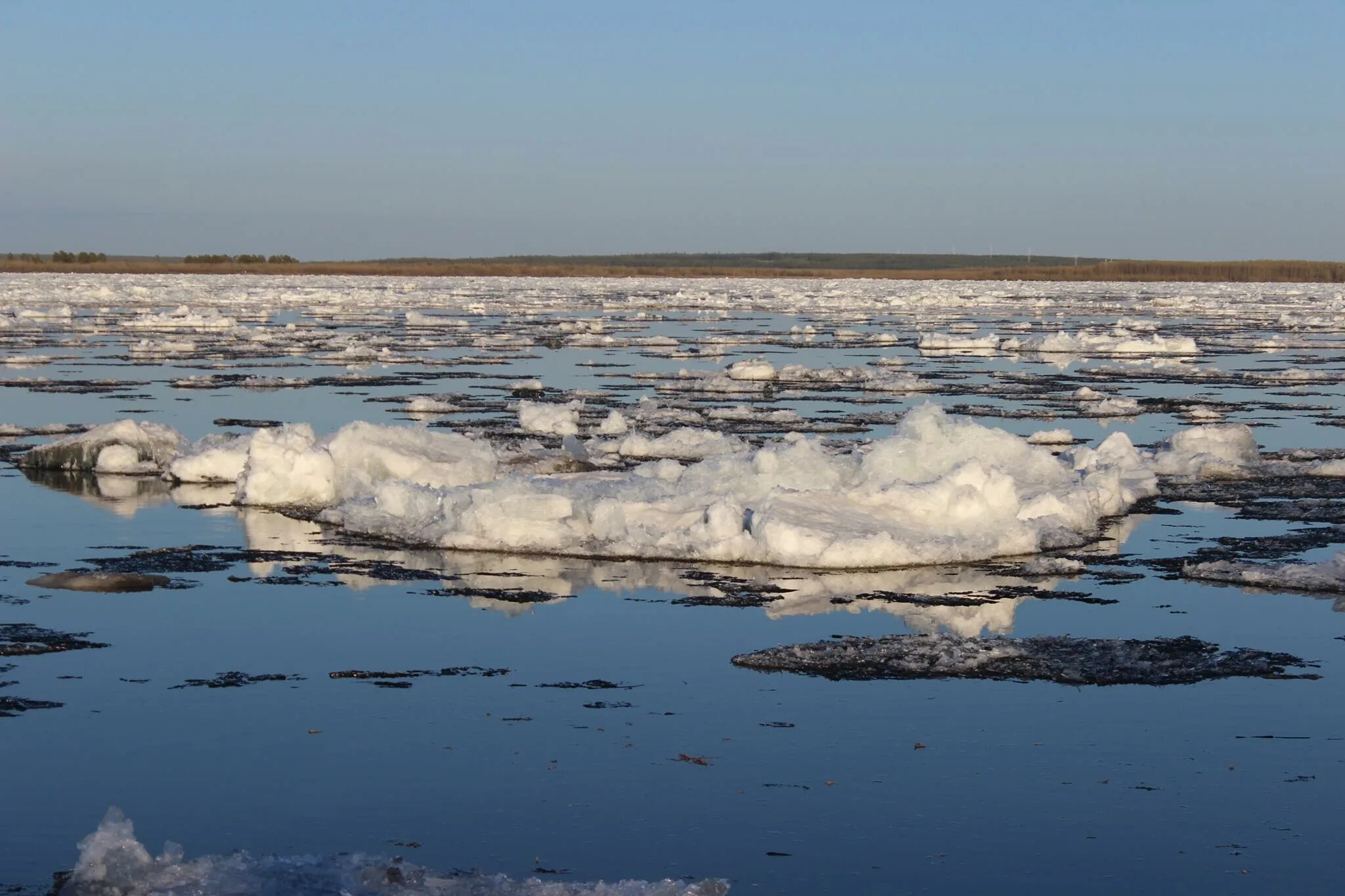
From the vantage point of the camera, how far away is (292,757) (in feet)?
20.5

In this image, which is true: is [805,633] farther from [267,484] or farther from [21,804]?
[267,484]

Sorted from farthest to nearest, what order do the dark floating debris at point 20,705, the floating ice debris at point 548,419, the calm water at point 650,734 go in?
the floating ice debris at point 548,419
the dark floating debris at point 20,705
the calm water at point 650,734

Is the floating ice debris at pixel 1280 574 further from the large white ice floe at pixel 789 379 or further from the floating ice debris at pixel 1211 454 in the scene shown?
the large white ice floe at pixel 789 379

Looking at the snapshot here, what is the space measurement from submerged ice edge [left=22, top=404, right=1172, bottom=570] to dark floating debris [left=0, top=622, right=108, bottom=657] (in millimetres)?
2876

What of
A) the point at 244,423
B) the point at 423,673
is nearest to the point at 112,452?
the point at 244,423

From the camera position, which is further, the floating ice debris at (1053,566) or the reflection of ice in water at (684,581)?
the floating ice debris at (1053,566)

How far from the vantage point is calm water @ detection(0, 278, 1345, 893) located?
17.6ft

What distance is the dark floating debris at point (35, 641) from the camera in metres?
7.81

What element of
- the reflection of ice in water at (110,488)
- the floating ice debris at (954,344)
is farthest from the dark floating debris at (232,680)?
the floating ice debris at (954,344)

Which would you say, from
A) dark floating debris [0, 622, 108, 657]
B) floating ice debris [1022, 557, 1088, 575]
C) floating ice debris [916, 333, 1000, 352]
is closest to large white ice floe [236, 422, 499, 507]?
dark floating debris [0, 622, 108, 657]

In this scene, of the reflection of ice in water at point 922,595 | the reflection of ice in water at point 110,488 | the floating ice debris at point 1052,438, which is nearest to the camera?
the reflection of ice in water at point 922,595

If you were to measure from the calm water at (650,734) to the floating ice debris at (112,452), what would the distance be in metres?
1.93

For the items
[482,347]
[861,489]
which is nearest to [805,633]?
[861,489]

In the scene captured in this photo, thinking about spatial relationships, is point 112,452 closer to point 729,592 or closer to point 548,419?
point 548,419
